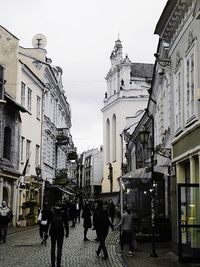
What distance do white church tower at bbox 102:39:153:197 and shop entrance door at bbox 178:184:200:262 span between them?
175 ft

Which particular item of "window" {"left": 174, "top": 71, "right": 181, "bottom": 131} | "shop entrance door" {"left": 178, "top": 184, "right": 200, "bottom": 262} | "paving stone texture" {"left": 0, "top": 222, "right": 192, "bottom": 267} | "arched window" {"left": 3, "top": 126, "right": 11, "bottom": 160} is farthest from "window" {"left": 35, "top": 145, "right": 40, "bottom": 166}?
"shop entrance door" {"left": 178, "top": 184, "right": 200, "bottom": 262}

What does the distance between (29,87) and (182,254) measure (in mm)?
23770

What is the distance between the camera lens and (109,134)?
74.8m

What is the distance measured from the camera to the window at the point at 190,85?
46.3 feet

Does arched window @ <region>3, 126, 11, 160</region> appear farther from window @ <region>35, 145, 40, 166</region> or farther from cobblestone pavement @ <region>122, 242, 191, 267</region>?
cobblestone pavement @ <region>122, 242, 191, 267</region>

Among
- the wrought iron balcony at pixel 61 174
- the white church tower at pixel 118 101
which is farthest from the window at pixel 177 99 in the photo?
the white church tower at pixel 118 101

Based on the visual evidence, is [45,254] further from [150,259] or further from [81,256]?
[150,259]

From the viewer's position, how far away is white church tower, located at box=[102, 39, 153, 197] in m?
68.2

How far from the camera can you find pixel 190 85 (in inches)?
565

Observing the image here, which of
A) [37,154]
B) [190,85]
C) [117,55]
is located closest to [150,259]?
[190,85]

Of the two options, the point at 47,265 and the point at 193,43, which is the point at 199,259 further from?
the point at 193,43

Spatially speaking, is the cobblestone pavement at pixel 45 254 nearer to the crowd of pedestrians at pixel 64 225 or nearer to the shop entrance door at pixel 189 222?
the crowd of pedestrians at pixel 64 225

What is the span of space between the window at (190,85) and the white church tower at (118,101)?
51586 millimetres

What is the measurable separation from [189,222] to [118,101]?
56.1m
